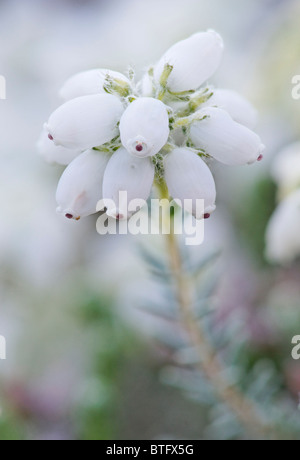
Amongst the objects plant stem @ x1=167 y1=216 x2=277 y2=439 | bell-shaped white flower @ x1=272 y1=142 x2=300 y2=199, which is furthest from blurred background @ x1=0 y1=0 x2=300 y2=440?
bell-shaped white flower @ x1=272 y1=142 x2=300 y2=199

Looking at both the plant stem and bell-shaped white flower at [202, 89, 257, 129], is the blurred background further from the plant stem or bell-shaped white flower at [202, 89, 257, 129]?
bell-shaped white flower at [202, 89, 257, 129]

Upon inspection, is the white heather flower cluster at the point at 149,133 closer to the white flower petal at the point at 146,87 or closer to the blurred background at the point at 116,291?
the white flower petal at the point at 146,87

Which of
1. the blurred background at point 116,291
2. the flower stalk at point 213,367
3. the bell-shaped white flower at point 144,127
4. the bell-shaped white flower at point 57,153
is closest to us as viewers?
the bell-shaped white flower at point 144,127

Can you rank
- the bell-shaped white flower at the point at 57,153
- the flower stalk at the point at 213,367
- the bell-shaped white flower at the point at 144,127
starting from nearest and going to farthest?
the bell-shaped white flower at the point at 144,127 < the bell-shaped white flower at the point at 57,153 < the flower stalk at the point at 213,367

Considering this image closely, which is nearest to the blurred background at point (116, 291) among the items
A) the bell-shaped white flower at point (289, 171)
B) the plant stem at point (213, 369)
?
the plant stem at point (213, 369)

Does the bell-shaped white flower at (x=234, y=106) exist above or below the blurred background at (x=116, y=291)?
below

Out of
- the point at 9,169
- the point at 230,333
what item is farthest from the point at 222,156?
the point at 9,169
